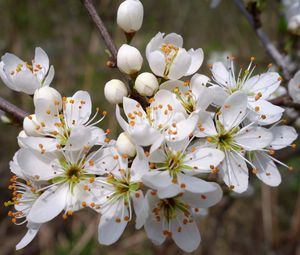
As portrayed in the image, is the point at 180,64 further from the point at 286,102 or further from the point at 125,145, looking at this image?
the point at 286,102

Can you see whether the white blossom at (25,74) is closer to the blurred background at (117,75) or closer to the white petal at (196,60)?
the white petal at (196,60)

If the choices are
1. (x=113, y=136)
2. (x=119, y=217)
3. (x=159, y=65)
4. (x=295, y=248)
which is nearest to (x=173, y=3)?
(x=113, y=136)

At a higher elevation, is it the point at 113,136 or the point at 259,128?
the point at 259,128

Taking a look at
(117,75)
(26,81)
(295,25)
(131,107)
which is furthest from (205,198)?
(117,75)

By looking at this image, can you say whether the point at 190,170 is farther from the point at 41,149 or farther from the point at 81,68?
the point at 81,68

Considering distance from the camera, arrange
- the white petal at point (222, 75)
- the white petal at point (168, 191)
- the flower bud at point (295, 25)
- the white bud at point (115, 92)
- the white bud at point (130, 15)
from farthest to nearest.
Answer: the flower bud at point (295, 25)
the white petal at point (222, 75)
the white bud at point (130, 15)
the white bud at point (115, 92)
the white petal at point (168, 191)

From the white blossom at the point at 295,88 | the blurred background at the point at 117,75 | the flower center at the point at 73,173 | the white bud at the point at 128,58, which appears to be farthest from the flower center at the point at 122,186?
the blurred background at the point at 117,75
